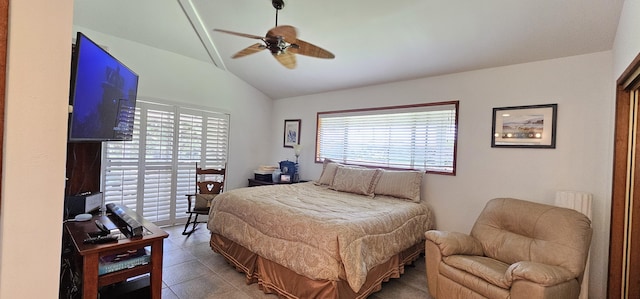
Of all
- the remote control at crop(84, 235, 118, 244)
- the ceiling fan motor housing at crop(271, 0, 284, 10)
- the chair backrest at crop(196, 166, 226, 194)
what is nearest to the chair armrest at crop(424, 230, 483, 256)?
the remote control at crop(84, 235, 118, 244)

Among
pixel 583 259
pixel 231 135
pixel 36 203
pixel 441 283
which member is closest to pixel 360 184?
pixel 441 283

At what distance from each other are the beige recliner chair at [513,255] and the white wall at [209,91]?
3591 mm

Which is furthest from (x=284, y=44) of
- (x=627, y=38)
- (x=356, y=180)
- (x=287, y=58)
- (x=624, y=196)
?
(x=624, y=196)

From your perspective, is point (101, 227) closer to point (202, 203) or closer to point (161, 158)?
point (202, 203)

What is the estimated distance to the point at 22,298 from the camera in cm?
85

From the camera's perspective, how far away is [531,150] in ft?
9.28

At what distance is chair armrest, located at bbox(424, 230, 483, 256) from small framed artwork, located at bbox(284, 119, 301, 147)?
3199mm

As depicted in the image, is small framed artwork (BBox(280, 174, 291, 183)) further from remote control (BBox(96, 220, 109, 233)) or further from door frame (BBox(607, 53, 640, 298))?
door frame (BBox(607, 53, 640, 298))

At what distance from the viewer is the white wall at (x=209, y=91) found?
3.73 meters

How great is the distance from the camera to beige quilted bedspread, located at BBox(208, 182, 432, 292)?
2.04m

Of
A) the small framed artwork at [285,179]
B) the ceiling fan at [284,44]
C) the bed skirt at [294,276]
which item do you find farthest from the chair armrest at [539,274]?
the small framed artwork at [285,179]

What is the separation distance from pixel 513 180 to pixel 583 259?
101 cm

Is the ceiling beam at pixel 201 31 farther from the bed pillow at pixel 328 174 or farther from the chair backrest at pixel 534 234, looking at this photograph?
the chair backrest at pixel 534 234

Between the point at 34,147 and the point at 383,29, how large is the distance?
2732mm
